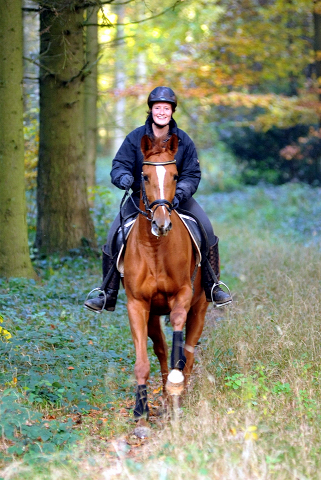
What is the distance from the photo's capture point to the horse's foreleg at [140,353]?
18.1 feet

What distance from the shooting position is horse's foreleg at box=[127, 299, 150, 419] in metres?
5.53

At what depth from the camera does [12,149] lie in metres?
9.23

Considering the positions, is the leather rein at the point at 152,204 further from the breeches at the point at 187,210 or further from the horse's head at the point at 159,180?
the breeches at the point at 187,210

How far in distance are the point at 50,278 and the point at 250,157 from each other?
747 inches

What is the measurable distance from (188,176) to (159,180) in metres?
0.85

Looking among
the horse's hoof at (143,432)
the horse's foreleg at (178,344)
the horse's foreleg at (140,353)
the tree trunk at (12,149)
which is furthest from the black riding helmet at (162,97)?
the tree trunk at (12,149)

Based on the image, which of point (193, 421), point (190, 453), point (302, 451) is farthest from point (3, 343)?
point (302, 451)

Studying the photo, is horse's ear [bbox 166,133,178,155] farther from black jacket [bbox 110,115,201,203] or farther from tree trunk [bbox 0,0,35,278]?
tree trunk [bbox 0,0,35,278]

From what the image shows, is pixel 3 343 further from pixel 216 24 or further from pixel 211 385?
pixel 216 24

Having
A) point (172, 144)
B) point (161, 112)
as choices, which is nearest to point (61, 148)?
point (161, 112)

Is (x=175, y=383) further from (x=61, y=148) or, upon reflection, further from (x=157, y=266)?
(x=61, y=148)

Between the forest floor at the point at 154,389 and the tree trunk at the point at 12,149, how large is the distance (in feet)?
1.66

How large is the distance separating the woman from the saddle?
0.07 meters

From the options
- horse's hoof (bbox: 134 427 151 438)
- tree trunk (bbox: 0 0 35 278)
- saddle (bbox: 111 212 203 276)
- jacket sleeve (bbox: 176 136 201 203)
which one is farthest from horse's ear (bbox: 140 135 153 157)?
tree trunk (bbox: 0 0 35 278)
